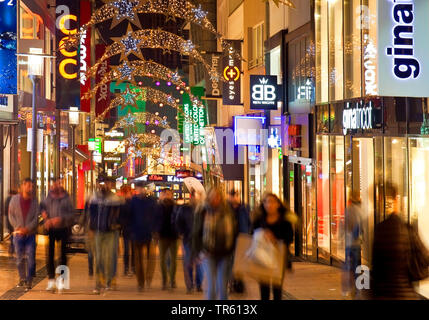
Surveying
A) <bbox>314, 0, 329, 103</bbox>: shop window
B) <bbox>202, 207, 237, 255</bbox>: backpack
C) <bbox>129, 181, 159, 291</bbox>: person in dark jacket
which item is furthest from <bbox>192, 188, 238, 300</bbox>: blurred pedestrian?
<bbox>314, 0, 329, 103</bbox>: shop window

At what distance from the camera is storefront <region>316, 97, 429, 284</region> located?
14375 mm

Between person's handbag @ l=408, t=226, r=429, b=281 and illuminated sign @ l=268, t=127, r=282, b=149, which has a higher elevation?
illuminated sign @ l=268, t=127, r=282, b=149

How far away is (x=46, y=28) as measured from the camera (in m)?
35.8

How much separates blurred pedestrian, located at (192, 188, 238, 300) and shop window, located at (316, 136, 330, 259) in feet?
34.0

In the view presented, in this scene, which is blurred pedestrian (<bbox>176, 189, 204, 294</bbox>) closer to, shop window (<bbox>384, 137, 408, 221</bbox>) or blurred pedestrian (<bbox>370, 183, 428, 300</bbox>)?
shop window (<bbox>384, 137, 408, 221</bbox>)

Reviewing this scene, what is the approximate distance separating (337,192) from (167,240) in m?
6.67

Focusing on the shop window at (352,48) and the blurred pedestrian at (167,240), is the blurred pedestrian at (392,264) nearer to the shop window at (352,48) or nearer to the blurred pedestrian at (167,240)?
the blurred pedestrian at (167,240)

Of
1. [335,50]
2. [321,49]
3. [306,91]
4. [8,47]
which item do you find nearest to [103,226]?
[335,50]

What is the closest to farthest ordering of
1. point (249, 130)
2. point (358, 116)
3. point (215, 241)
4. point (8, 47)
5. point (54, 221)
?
point (215, 241), point (54, 221), point (358, 116), point (8, 47), point (249, 130)

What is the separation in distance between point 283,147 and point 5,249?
376 inches

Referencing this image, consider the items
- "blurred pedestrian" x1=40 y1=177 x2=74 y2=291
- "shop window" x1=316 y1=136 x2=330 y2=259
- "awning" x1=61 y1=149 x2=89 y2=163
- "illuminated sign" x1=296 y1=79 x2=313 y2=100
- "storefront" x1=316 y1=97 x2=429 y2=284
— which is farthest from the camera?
"awning" x1=61 y1=149 x2=89 y2=163

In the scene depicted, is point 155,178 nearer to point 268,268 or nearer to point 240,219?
point 240,219

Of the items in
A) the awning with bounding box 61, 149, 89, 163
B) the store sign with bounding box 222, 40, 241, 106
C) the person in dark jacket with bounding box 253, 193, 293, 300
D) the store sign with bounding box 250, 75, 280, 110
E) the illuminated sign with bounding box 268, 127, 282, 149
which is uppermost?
the store sign with bounding box 222, 40, 241, 106

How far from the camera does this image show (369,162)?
677 inches
